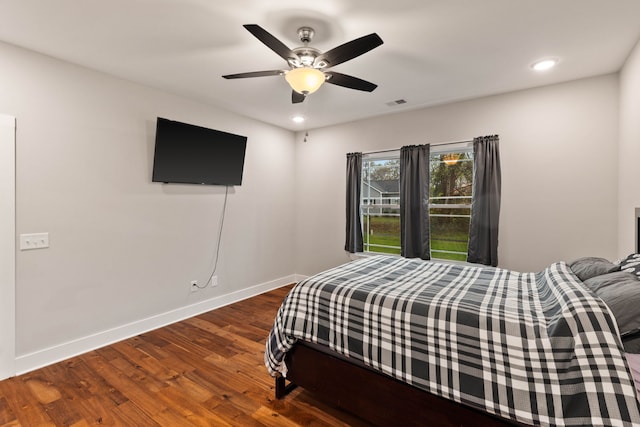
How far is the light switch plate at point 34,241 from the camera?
2404 mm

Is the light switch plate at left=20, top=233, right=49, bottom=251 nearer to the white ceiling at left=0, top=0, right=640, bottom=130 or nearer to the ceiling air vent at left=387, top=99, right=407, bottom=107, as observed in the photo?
the white ceiling at left=0, top=0, right=640, bottom=130

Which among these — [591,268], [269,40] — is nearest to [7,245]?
[269,40]

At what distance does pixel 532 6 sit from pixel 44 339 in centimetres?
440

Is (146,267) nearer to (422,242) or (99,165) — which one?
(99,165)

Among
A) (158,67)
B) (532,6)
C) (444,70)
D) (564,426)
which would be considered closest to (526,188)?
(444,70)

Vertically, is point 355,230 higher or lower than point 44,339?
higher

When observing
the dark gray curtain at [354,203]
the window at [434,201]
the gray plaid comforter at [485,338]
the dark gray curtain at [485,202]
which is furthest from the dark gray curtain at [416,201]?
the gray plaid comforter at [485,338]

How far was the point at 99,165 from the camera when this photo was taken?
2820 mm

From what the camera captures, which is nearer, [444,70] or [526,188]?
[444,70]

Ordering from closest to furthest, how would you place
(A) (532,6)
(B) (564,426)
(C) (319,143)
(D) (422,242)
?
1. (B) (564,426)
2. (A) (532,6)
3. (D) (422,242)
4. (C) (319,143)

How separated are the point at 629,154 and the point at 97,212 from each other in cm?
473

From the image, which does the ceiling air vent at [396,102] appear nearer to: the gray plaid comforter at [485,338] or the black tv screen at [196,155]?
the black tv screen at [196,155]

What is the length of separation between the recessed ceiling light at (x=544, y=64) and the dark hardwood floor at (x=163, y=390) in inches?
125

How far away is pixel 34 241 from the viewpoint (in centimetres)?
246
